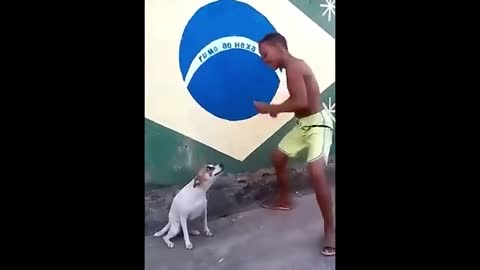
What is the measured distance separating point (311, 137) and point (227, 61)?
228 mm

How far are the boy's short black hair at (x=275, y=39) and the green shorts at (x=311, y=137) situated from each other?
157 mm

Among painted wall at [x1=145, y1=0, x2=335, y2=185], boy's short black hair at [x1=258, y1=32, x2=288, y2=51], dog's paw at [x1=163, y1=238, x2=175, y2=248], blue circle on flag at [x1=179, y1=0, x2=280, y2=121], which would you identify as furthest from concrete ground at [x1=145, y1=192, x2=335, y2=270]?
boy's short black hair at [x1=258, y1=32, x2=288, y2=51]

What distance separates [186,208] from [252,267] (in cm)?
18

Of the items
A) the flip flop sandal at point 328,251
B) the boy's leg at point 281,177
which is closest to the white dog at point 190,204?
→ the boy's leg at point 281,177

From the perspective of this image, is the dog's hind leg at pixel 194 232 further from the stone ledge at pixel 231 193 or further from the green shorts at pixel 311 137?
the green shorts at pixel 311 137

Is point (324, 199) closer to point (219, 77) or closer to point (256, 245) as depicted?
point (256, 245)

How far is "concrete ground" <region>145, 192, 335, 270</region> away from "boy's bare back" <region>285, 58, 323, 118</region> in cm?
17

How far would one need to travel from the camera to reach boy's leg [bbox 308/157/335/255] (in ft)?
3.62

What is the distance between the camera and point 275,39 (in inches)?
43.5

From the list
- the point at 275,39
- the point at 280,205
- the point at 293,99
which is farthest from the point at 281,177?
the point at 275,39

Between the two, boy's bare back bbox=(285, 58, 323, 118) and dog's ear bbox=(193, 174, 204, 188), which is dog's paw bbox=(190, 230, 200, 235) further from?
boy's bare back bbox=(285, 58, 323, 118)

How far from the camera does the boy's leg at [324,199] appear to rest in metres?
1.10
